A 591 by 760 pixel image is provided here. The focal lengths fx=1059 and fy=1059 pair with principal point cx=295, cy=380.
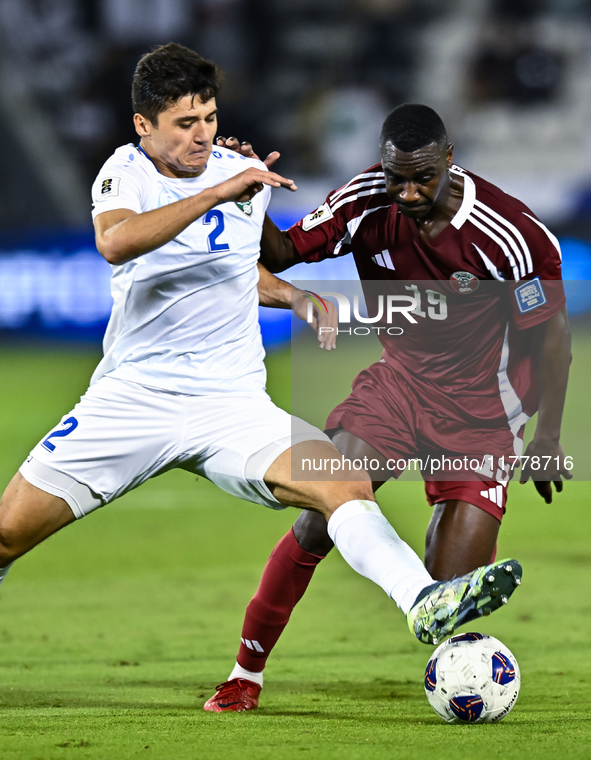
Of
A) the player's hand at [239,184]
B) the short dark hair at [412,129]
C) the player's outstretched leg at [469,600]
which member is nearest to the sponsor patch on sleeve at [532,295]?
the short dark hair at [412,129]

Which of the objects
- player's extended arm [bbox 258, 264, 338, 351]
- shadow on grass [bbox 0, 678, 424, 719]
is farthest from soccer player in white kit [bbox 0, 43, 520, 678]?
shadow on grass [bbox 0, 678, 424, 719]

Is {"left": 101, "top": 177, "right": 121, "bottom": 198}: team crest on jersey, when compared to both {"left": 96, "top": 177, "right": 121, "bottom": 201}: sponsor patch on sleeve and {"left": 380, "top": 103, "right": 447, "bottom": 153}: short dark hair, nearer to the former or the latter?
{"left": 96, "top": 177, "right": 121, "bottom": 201}: sponsor patch on sleeve

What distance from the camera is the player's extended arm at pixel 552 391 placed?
12.5ft

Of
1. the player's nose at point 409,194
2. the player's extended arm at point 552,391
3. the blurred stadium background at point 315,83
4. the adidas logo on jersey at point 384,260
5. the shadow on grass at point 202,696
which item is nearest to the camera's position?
the player's nose at point 409,194

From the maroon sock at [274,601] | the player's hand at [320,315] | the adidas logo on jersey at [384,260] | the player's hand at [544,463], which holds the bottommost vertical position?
the maroon sock at [274,601]

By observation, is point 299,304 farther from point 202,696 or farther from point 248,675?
point 202,696

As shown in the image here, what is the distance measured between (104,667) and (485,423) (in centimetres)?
190

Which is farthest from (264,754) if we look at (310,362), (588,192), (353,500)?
(588,192)

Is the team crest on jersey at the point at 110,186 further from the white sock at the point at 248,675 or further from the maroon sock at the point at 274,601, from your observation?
the white sock at the point at 248,675

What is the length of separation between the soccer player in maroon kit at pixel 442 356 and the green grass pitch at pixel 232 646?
1.43 feet

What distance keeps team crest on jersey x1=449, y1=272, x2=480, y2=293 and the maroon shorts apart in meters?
0.40

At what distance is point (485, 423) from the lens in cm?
396

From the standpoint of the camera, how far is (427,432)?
395 cm

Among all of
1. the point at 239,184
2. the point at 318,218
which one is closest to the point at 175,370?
the point at 239,184
